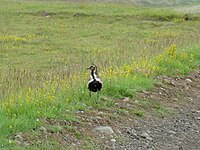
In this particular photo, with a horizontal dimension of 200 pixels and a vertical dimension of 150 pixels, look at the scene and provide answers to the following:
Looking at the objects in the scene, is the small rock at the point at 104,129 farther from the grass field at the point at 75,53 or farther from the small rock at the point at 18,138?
the small rock at the point at 18,138

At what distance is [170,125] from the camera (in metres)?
6.95

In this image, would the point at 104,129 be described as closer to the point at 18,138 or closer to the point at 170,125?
the point at 170,125

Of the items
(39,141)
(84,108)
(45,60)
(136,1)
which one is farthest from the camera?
(136,1)

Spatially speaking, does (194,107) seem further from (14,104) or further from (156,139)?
(14,104)

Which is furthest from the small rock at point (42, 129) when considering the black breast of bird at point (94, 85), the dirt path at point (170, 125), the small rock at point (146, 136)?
the small rock at point (146, 136)

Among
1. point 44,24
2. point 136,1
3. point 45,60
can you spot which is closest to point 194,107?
point 45,60

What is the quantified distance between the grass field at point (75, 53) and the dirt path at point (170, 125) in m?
0.43

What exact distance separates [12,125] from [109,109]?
182cm

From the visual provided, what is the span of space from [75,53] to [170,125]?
1005 cm

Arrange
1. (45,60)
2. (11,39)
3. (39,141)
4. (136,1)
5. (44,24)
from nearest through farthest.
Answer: (39,141)
(45,60)
(11,39)
(44,24)
(136,1)

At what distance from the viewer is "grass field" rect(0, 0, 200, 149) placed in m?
6.54

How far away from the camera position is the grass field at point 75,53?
257 inches

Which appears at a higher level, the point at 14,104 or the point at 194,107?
the point at 14,104

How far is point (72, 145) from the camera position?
221 inches
